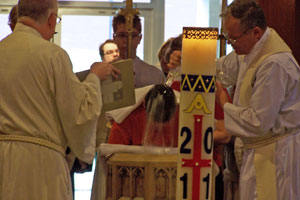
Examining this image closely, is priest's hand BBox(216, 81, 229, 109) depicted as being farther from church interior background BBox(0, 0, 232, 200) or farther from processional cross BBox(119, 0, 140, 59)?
church interior background BBox(0, 0, 232, 200)

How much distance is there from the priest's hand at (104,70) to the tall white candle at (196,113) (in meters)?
0.44

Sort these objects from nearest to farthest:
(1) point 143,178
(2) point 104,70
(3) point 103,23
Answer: (2) point 104,70 < (1) point 143,178 < (3) point 103,23

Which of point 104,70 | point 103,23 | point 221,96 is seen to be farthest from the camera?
point 103,23

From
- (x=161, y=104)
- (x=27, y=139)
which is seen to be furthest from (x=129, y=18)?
(x=27, y=139)

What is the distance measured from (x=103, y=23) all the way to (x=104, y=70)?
4988mm

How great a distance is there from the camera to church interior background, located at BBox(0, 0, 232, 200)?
27.8 ft

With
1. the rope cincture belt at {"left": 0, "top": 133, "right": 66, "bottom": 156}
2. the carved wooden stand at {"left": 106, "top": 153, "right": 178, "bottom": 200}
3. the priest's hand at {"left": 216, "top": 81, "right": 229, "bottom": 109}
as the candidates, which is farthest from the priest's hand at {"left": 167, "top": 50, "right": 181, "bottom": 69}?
the rope cincture belt at {"left": 0, "top": 133, "right": 66, "bottom": 156}

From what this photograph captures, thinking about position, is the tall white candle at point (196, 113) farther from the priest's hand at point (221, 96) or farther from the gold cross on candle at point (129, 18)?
the gold cross on candle at point (129, 18)

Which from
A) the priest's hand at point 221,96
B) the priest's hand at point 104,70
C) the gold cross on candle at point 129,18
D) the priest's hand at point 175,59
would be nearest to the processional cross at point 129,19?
the gold cross on candle at point 129,18

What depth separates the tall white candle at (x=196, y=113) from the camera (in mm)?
3531

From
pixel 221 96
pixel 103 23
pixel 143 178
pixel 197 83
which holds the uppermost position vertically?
pixel 103 23

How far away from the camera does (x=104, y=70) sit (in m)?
3.72

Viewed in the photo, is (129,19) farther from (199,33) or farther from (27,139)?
(27,139)

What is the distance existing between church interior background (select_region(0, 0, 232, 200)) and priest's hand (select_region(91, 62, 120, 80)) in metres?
4.66
